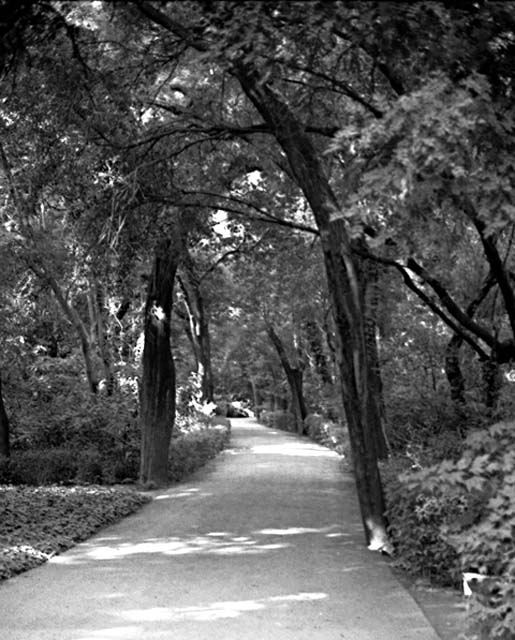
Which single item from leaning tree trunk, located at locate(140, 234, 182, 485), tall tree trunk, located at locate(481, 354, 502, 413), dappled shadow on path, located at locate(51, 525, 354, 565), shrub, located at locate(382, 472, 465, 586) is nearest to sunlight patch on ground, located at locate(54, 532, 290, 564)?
dappled shadow on path, located at locate(51, 525, 354, 565)

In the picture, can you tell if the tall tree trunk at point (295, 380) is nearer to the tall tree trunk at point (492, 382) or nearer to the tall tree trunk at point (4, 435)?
the tall tree trunk at point (4, 435)

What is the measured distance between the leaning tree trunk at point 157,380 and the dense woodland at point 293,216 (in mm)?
48

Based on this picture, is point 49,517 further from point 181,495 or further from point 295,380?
point 295,380

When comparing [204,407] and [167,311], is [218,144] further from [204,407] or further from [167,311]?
[204,407]

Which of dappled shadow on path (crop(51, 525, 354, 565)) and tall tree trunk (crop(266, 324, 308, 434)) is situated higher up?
tall tree trunk (crop(266, 324, 308, 434))

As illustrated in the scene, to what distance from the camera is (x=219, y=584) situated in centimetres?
844

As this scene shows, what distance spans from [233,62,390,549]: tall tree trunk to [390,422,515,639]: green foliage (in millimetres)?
3721

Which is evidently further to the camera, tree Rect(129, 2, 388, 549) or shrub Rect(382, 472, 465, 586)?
→ tree Rect(129, 2, 388, 549)

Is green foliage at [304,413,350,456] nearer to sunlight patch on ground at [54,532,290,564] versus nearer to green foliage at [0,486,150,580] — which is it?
green foliage at [0,486,150,580]

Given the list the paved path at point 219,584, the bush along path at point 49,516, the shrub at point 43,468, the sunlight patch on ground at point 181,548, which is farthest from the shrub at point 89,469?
the sunlight patch on ground at point 181,548

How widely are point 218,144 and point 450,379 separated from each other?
636cm

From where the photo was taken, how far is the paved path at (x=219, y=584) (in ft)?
22.1

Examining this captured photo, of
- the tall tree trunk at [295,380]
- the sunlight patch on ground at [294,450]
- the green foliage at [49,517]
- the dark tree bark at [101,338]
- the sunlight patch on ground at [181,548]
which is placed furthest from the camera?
the tall tree trunk at [295,380]

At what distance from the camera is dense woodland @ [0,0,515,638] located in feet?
20.4
